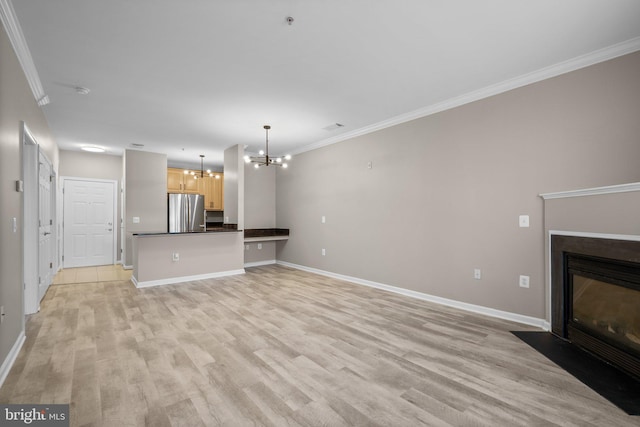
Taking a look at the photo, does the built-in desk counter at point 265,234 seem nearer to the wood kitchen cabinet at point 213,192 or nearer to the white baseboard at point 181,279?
the white baseboard at point 181,279

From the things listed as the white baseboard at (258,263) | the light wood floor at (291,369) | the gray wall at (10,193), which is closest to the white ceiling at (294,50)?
the gray wall at (10,193)

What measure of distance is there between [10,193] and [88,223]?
5196 mm

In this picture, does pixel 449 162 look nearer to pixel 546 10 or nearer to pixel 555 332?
pixel 546 10

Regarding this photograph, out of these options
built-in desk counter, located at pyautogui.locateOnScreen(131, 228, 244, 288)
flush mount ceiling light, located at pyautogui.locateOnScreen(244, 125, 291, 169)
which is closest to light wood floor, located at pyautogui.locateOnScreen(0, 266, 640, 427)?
built-in desk counter, located at pyautogui.locateOnScreen(131, 228, 244, 288)

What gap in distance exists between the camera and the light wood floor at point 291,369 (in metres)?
1.74

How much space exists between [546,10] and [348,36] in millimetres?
1501

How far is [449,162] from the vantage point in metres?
3.84

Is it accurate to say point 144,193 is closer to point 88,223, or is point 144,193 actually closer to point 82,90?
point 88,223

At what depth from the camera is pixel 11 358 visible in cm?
230

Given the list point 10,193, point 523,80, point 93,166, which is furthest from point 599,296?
point 93,166

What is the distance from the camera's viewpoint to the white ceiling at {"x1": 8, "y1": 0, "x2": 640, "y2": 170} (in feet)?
7.04

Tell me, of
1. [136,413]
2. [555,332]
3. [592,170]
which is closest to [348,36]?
[592,170]

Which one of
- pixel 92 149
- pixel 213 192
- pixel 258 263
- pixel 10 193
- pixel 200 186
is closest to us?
pixel 10 193

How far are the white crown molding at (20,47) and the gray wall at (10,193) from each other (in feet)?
0.24
